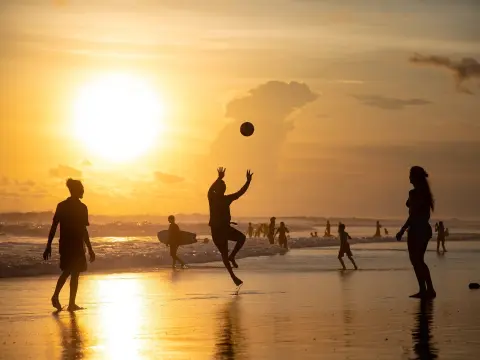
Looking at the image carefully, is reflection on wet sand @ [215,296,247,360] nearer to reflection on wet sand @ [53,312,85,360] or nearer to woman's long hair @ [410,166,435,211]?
reflection on wet sand @ [53,312,85,360]

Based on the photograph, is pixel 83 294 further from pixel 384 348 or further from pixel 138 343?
pixel 384 348

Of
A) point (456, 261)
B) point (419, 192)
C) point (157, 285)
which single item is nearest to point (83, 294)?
point (157, 285)

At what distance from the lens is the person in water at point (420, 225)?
18953 millimetres

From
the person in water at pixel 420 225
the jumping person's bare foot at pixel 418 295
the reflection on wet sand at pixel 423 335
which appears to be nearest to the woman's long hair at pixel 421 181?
the person in water at pixel 420 225

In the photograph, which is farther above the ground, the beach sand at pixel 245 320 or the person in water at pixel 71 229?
the person in water at pixel 71 229

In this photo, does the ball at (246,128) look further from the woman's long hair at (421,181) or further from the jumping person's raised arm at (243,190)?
the woman's long hair at (421,181)

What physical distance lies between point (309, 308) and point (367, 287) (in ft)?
18.5

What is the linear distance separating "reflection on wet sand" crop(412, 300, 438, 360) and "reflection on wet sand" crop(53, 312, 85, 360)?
3818 mm

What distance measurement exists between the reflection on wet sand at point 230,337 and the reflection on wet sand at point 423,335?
201 centimetres

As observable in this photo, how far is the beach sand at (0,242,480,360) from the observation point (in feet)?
38.7

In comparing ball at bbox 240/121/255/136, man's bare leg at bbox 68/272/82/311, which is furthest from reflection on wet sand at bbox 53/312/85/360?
ball at bbox 240/121/255/136

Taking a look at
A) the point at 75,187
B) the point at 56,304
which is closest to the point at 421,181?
the point at 75,187

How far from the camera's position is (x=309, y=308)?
56.5 ft

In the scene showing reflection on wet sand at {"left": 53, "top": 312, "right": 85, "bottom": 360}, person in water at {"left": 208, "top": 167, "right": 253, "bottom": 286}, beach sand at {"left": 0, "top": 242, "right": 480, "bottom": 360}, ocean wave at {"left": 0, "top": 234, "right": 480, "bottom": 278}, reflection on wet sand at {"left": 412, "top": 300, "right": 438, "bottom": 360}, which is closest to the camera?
reflection on wet sand at {"left": 412, "top": 300, "right": 438, "bottom": 360}
